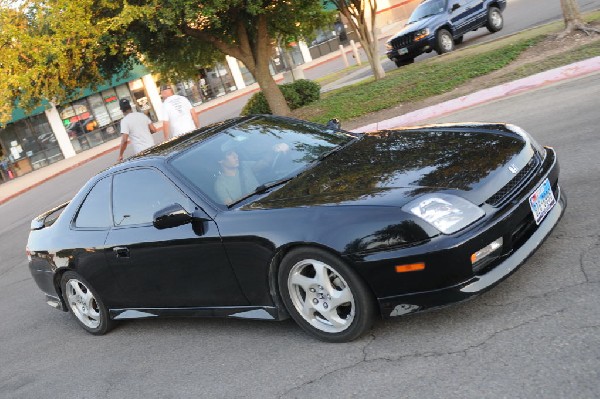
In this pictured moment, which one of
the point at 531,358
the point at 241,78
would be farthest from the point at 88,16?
the point at 241,78

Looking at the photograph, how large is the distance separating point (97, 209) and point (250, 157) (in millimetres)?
1533

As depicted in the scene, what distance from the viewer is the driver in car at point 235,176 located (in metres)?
4.96

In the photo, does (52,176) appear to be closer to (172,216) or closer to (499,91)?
(499,91)

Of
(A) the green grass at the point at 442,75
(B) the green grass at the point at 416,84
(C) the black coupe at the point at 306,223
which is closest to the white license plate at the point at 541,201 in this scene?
(C) the black coupe at the point at 306,223

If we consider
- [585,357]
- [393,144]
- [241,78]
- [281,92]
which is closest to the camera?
[585,357]

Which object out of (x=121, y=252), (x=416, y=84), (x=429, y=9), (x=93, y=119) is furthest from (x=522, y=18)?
(x=93, y=119)

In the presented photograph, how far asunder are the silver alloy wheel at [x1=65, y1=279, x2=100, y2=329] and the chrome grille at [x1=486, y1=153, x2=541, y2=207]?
3.70 metres

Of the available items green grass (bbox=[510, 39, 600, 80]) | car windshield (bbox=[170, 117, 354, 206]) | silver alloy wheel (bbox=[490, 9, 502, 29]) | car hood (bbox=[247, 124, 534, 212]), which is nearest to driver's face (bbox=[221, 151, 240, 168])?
car windshield (bbox=[170, 117, 354, 206])

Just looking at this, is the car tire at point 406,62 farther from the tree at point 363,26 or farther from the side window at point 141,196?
the side window at point 141,196

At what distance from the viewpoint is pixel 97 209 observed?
19.4 feet

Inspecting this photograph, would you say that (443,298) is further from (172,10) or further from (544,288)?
(172,10)

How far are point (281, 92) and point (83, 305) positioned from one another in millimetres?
14012

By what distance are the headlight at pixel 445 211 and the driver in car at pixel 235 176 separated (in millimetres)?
→ 1420

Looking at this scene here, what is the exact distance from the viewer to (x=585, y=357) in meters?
3.39
